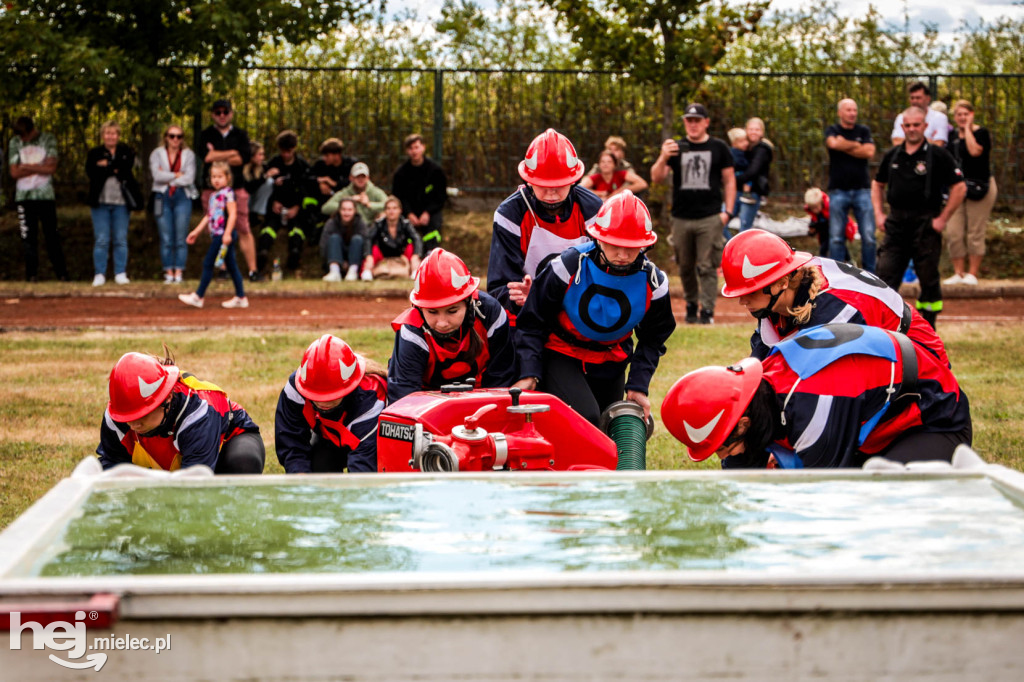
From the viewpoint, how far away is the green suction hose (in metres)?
5.63

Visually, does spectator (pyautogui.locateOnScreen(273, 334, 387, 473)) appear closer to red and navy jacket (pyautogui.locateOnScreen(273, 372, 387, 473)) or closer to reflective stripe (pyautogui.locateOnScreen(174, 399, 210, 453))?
red and navy jacket (pyautogui.locateOnScreen(273, 372, 387, 473))

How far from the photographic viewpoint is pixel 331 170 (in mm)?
16859

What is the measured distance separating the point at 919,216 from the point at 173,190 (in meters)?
8.96

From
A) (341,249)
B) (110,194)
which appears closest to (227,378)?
(341,249)

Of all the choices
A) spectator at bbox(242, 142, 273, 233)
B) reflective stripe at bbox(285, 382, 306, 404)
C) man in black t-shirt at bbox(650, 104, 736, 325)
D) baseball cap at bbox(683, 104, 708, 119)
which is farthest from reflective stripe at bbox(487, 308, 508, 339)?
spectator at bbox(242, 142, 273, 233)

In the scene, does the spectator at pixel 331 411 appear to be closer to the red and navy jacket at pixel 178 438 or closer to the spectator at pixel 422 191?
the red and navy jacket at pixel 178 438

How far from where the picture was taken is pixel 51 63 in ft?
52.6

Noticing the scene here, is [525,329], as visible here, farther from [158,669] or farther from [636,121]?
[636,121]

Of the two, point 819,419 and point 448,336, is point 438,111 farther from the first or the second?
point 819,419

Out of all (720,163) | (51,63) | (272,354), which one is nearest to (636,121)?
(720,163)

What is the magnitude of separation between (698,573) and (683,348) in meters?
8.96

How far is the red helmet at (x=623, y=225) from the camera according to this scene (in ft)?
19.0

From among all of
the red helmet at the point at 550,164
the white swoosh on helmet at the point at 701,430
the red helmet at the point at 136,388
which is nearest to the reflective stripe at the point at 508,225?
the red helmet at the point at 550,164

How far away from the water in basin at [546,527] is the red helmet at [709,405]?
88cm
